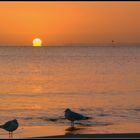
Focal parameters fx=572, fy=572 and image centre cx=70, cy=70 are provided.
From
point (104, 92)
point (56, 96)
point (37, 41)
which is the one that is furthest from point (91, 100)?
point (37, 41)

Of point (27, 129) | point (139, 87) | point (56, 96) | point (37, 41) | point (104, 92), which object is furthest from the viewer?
point (37, 41)

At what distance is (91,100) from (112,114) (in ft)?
19.3

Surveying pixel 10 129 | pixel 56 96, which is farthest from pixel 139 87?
pixel 10 129

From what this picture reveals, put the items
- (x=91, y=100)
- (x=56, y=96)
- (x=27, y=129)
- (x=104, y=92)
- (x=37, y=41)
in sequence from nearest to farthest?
(x=27, y=129)
(x=91, y=100)
(x=56, y=96)
(x=104, y=92)
(x=37, y=41)

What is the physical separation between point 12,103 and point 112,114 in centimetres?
560

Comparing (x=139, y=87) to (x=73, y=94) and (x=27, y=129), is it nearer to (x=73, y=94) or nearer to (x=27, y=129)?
(x=73, y=94)

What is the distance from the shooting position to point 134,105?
25.1m

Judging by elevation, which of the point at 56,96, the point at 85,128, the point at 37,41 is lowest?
the point at 85,128

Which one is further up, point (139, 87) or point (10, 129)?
point (139, 87)

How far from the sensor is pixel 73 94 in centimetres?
3159

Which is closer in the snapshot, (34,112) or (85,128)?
(85,128)

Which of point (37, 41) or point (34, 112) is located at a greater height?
point (37, 41)

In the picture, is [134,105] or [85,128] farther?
[134,105]

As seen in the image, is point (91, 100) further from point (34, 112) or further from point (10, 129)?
point (10, 129)
